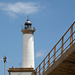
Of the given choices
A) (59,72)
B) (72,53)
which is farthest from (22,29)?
(72,53)

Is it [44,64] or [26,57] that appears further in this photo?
[26,57]

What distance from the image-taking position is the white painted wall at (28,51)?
46031 millimetres

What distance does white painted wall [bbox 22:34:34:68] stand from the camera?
46031mm

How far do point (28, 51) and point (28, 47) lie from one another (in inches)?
24.6

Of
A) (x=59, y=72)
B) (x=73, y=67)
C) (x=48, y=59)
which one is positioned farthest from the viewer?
(x=48, y=59)

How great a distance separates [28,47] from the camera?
46.9 metres

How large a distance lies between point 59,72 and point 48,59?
192cm

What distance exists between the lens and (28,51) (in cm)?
4666

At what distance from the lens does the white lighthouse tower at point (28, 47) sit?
151 ft

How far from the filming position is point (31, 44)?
4725 cm

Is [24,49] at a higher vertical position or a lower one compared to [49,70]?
higher

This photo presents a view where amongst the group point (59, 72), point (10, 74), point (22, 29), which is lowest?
point (59, 72)

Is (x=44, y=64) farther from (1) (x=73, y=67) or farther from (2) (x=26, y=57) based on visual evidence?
(2) (x=26, y=57)

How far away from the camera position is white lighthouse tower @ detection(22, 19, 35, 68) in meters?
46.1
